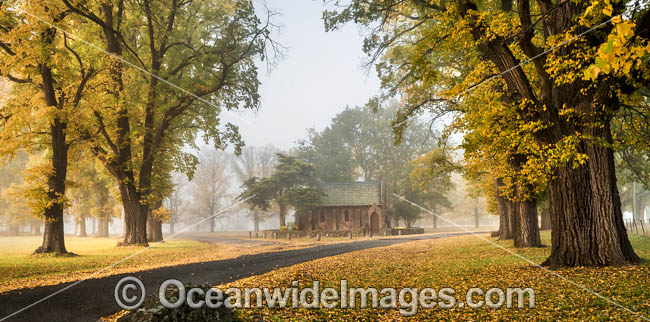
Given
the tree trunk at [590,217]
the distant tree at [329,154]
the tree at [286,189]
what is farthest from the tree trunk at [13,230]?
the tree trunk at [590,217]

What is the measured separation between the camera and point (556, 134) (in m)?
10.6

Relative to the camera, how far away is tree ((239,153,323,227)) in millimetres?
41625

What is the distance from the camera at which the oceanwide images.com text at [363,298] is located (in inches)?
315

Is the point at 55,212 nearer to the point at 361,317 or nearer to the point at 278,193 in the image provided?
the point at 361,317

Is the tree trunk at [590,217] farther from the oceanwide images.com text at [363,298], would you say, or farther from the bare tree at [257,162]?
the bare tree at [257,162]

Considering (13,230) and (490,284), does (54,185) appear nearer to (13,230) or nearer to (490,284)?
(490,284)

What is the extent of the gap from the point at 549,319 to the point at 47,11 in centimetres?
2305

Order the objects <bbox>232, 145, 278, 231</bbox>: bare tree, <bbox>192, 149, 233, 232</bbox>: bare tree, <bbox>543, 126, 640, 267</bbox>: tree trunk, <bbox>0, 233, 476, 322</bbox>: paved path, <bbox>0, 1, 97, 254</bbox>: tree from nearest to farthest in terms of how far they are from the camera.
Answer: <bbox>0, 233, 476, 322</bbox>: paved path
<bbox>543, 126, 640, 267</bbox>: tree trunk
<bbox>0, 1, 97, 254</bbox>: tree
<bbox>232, 145, 278, 231</bbox>: bare tree
<bbox>192, 149, 233, 232</bbox>: bare tree

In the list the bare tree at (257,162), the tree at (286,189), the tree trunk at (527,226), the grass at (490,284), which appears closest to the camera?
the grass at (490,284)

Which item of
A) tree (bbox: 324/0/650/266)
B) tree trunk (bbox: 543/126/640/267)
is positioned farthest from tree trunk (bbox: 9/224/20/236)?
tree trunk (bbox: 543/126/640/267)

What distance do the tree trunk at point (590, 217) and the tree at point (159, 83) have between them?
18.3m

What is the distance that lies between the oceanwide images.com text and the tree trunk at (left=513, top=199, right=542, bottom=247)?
10489 mm

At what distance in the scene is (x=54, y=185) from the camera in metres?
19.0

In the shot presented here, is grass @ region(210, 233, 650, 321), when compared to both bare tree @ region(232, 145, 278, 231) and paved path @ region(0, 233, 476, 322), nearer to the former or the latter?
paved path @ region(0, 233, 476, 322)
